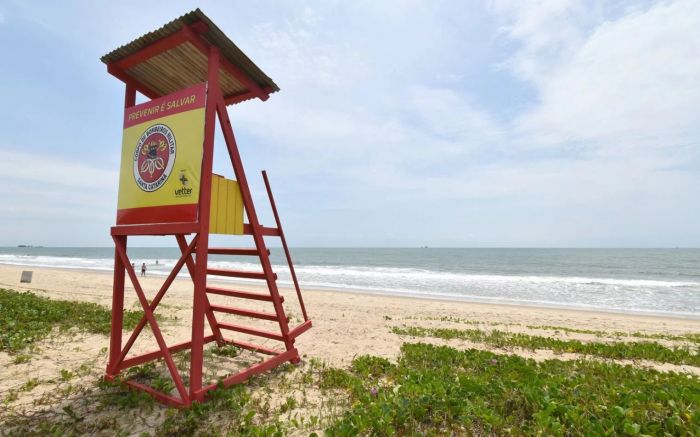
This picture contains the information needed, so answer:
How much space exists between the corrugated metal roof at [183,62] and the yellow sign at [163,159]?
2.49 feet

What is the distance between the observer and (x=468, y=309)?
17453 mm

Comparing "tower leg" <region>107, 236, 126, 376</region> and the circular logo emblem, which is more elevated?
the circular logo emblem

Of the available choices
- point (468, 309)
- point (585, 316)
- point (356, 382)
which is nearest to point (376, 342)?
point (356, 382)

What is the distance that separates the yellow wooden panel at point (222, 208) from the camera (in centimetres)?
471

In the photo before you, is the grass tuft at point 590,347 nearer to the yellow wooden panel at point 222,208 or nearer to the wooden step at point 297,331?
the wooden step at point 297,331

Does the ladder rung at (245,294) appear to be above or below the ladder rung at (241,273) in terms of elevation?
below

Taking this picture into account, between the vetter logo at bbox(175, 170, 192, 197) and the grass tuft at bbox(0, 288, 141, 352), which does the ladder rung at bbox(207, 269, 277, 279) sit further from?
the grass tuft at bbox(0, 288, 141, 352)

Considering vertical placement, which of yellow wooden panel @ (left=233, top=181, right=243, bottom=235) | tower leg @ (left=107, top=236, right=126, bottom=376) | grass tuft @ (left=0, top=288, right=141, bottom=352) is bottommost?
grass tuft @ (left=0, top=288, right=141, bottom=352)

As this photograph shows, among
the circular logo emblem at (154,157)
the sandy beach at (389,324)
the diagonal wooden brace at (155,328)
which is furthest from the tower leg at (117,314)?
the sandy beach at (389,324)

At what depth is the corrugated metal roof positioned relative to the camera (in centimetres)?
436

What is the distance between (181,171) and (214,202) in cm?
60

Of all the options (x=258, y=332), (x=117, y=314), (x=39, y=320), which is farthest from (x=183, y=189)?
(x=39, y=320)

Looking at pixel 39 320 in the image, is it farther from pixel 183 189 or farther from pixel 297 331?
pixel 183 189

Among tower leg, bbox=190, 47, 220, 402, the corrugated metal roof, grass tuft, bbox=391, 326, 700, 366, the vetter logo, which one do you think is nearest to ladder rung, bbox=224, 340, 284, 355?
tower leg, bbox=190, 47, 220, 402
